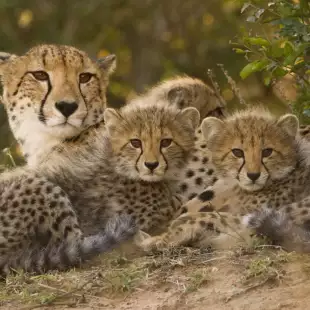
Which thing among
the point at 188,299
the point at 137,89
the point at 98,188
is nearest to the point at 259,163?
the point at 98,188

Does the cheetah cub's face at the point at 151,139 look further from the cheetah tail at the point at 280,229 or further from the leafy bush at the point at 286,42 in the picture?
the cheetah tail at the point at 280,229

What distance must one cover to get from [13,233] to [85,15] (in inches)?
242

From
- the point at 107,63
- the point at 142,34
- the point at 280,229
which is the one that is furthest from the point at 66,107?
the point at 142,34

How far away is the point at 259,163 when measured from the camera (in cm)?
621

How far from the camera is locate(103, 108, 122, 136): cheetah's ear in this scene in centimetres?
663

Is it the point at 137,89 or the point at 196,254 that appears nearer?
the point at 196,254

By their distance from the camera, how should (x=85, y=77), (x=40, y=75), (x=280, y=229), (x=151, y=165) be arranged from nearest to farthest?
1. (x=280, y=229)
2. (x=151, y=165)
3. (x=40, y=75)
4. (x=85, y=77)

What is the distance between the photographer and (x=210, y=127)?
655cm

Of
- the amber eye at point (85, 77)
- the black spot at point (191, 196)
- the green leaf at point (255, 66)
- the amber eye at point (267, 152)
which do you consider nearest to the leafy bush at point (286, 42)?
the green leaf at point (255, 66)

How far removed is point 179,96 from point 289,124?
142 centimetres

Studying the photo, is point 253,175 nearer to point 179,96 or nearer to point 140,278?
point 140,278

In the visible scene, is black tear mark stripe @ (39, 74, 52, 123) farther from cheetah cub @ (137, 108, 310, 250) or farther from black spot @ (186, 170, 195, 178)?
cheetah cub @ (137, 108, 310, 250)

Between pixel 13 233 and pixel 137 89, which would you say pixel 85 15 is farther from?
pixel 13 233

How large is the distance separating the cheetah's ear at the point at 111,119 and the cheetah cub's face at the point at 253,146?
0.49m
